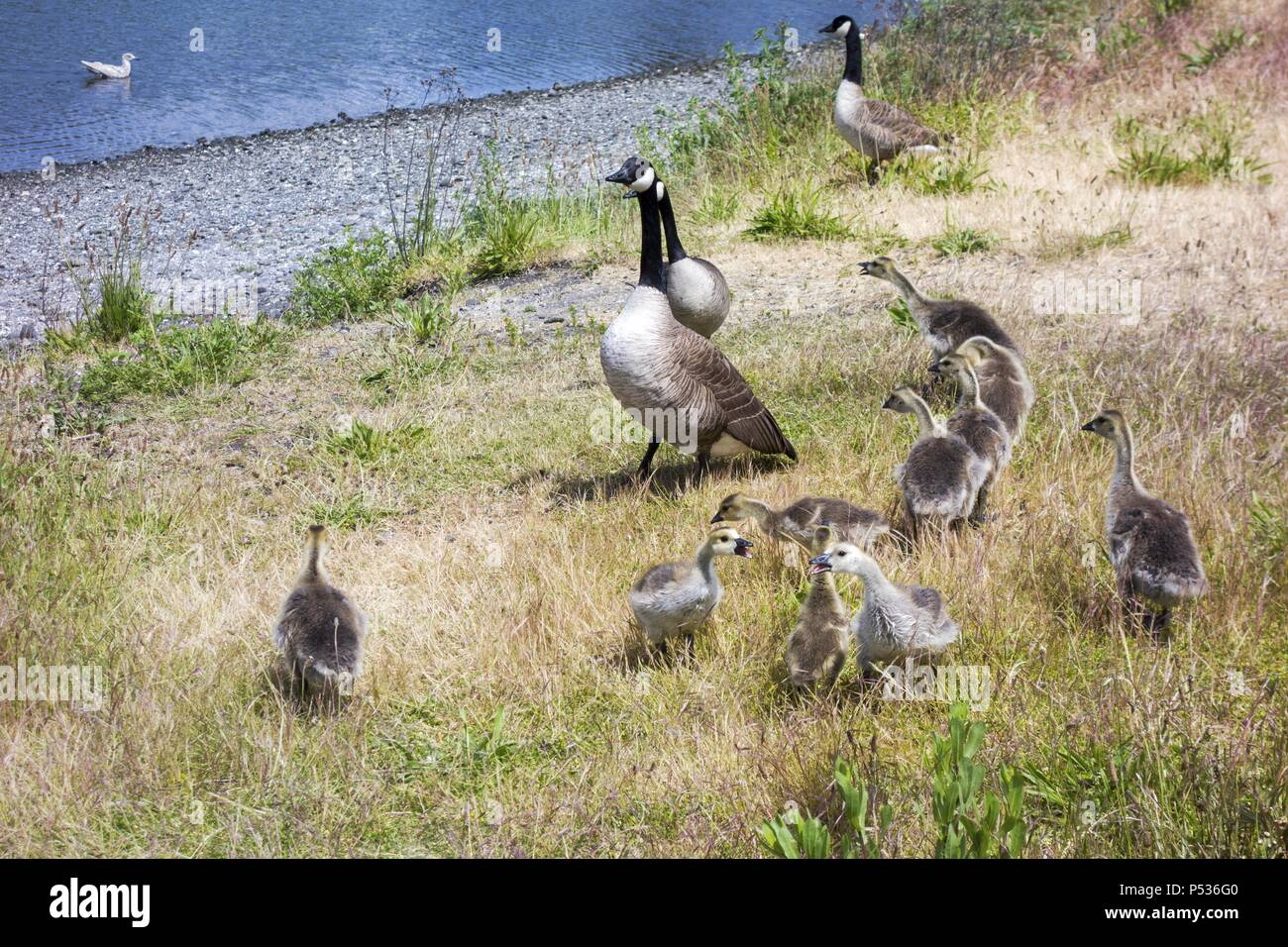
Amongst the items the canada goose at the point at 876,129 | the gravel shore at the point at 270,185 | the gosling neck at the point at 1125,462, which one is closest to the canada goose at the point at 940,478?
the gosling neck at the point at 1125,462

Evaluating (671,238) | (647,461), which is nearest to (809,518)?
(647,461)

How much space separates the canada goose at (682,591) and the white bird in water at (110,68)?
28039 millimetres

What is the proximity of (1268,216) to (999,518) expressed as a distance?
23.1ft

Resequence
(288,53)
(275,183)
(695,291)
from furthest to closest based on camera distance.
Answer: (288,53)
(275,183)
(695,291)

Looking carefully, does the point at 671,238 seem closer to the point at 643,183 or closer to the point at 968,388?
the point at 643,183

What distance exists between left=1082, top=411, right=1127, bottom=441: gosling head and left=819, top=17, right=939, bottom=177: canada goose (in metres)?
8.77

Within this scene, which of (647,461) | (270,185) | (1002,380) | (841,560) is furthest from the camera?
(270,185)

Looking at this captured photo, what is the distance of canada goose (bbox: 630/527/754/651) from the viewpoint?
Result: 197 inches

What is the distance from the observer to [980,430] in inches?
245

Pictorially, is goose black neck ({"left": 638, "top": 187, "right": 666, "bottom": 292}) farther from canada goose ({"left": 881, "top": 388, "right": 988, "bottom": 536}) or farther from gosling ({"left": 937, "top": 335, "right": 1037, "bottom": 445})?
canada goose ({"left": 881, "top": 388, "right": 988, "bottom": 536})

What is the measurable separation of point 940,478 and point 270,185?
61.0 feet

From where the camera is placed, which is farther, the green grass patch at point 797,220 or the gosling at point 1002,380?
the green grass patch at point 797,220

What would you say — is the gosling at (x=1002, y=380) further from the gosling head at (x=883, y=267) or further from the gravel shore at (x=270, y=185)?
the gravel shore at (x=270, y=185)

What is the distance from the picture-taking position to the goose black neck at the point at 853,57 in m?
14.5
